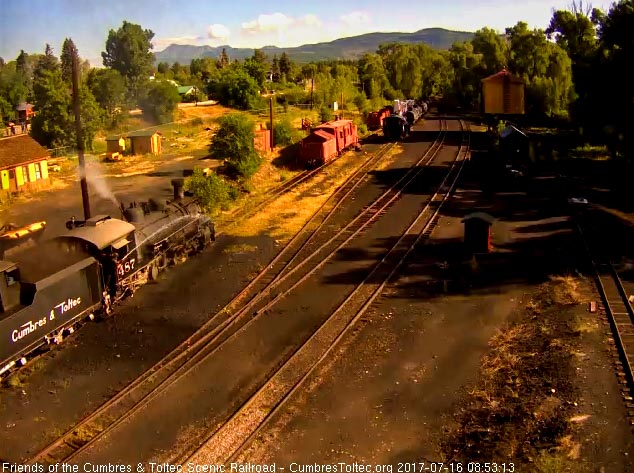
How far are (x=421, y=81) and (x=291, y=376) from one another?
8891 centimetres

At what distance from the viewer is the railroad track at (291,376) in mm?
10195

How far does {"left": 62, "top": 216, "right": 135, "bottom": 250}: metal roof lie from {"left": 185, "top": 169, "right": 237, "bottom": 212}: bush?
9.95 metres

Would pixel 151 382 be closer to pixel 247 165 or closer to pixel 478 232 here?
pixel 478 232

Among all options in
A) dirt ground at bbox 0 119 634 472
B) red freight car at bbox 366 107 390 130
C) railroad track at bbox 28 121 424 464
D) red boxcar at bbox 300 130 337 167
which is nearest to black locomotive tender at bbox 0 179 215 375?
dirt ground at bbox 0 119 634 472

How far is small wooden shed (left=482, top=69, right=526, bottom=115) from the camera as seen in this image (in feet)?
167

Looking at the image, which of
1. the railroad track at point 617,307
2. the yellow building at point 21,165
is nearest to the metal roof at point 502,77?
the railroad track at point 617,307

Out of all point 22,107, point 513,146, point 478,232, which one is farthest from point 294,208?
point 22,107

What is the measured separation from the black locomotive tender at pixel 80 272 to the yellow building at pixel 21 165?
18.3m

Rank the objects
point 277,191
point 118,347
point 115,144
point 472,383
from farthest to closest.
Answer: point 115,144 < point 277,191 < point 118,347 < point 472,383

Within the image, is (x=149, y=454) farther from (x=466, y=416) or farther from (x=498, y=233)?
(x=498, y=233)

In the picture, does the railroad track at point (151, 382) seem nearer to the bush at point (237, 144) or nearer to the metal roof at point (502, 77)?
the bush at point (237, 144)

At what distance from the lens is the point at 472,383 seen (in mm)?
12336

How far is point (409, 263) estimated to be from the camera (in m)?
19.9

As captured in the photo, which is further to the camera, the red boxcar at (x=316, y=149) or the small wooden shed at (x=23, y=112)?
the small wooden shed at (x=23, y=112)
